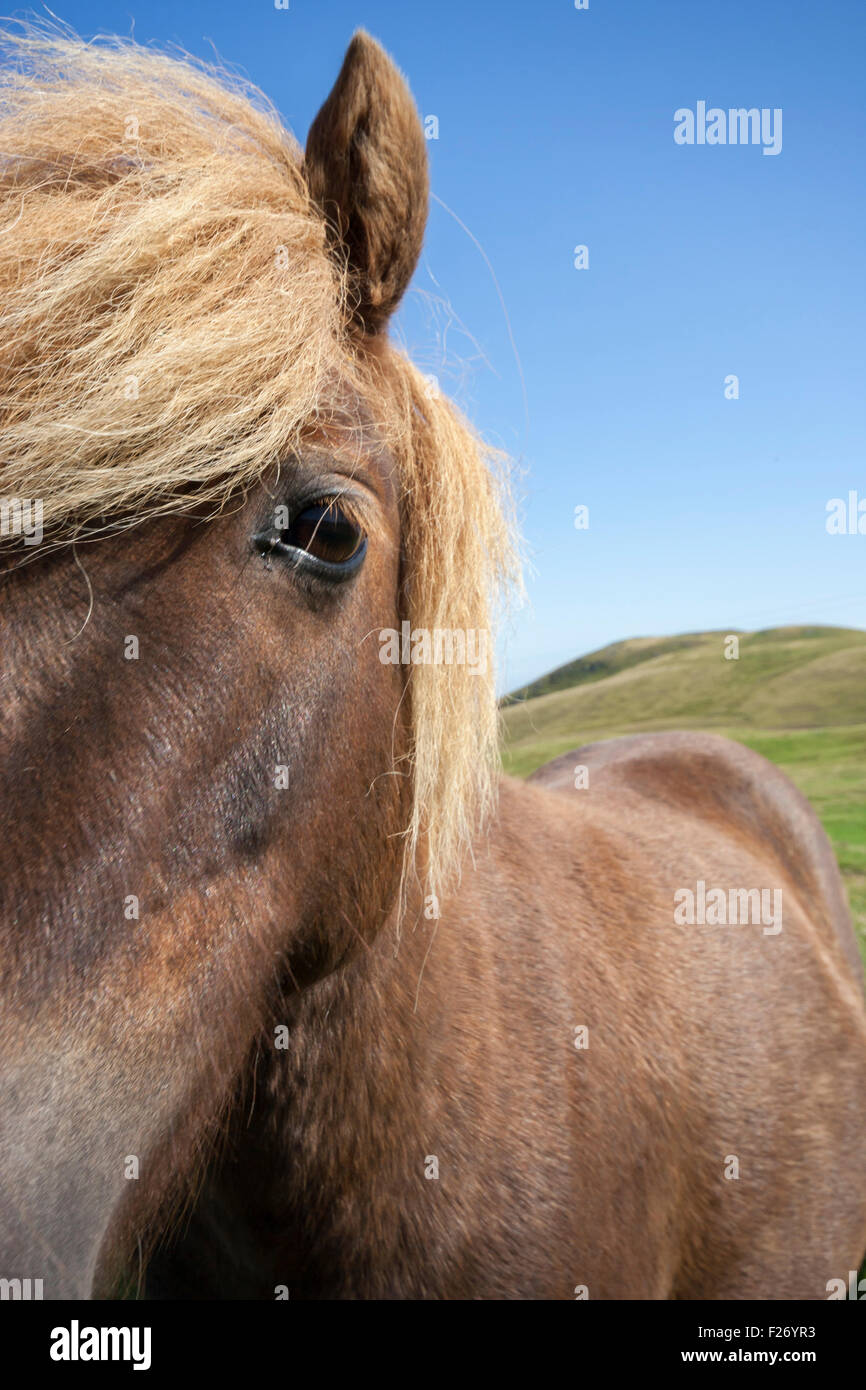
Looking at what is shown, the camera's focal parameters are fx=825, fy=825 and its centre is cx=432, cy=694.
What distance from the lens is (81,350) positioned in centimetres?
128

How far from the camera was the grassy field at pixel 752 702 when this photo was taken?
1412 inches

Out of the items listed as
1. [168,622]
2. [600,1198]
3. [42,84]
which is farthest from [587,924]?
[42,84]

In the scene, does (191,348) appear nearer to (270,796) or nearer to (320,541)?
(320,541)

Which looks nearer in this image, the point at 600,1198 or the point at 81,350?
the point at 81,350

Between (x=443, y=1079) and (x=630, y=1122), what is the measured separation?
0.72 metres

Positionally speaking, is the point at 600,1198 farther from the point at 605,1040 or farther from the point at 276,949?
the point at 276,949

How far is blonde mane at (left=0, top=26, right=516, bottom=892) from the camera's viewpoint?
1255 mm
